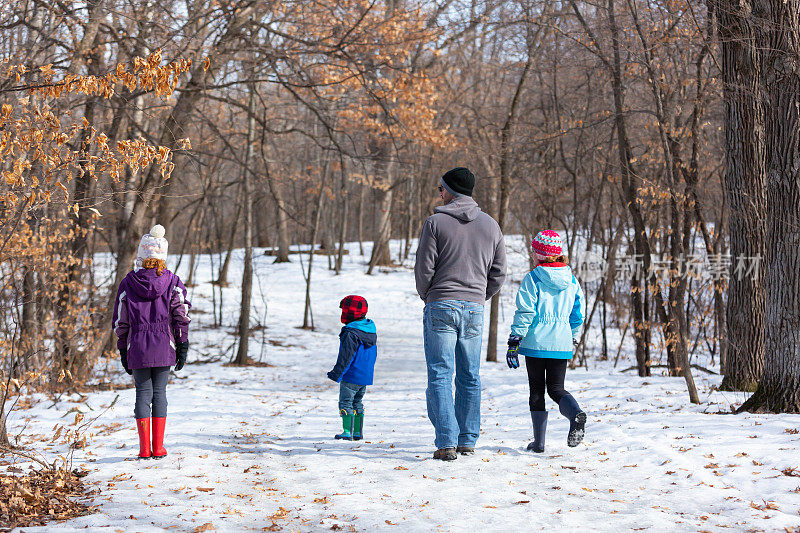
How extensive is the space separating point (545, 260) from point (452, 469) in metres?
1.79

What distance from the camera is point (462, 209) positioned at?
17.2 ft

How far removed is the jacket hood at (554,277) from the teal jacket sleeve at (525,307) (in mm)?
88

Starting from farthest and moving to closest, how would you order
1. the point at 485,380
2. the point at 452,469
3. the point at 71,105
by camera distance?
the point at 485,380 < the point at 71,105 < the point at 452,469

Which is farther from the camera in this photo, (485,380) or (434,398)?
(485,380)

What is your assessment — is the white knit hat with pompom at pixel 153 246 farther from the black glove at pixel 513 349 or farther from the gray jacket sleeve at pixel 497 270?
the black glove at pixel 513 349

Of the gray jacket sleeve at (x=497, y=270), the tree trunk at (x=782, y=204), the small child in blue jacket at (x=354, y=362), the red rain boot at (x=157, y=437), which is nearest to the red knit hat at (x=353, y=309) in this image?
the small child in blue jacket at (x=354, y=362)

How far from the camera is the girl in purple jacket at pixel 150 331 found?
212 inches

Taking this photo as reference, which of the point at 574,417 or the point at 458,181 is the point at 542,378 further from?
the point at 458,181

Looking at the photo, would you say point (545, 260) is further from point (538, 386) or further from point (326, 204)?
point (326, 204)

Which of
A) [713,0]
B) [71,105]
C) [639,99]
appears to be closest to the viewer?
[713,0]

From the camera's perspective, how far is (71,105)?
8750 mm

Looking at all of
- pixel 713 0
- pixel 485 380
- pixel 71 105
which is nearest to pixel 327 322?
pixel 485 380

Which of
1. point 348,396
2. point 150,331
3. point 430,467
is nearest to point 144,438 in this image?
point 150,331

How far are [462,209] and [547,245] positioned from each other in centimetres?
78
